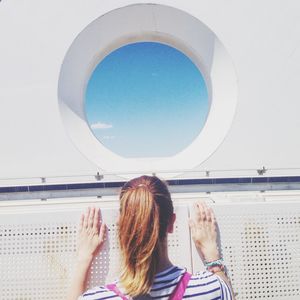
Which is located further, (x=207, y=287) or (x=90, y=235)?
(x=90, y=235)

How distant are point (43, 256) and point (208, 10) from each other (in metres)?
2.79

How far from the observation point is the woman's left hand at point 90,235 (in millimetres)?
691

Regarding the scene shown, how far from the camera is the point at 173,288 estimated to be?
0.47m

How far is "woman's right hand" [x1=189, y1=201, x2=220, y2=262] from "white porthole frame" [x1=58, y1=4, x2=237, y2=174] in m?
2.11

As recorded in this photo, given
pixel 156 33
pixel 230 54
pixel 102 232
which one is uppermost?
pixel 156 33

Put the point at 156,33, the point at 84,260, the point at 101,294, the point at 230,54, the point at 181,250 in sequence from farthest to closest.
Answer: the point at 156,33, the point at 230,54, the point at 181,250, the point at 84,260, the point at 101,294

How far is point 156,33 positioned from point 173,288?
3.10 m

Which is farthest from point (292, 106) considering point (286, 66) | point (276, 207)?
point (276, 207)

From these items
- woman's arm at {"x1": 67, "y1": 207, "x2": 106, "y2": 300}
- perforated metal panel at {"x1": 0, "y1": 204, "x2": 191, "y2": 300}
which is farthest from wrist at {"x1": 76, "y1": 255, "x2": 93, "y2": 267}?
perforated metal panel at {"x1": 0, "y1": 204, "x2": 191, "y2": 300}

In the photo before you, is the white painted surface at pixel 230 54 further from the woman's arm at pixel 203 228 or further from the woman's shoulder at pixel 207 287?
the woman's shoulder at pixel 207 287

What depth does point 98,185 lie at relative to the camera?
2.85 metres

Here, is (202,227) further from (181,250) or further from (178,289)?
(178,289)

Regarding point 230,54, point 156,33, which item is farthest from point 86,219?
point 156,33

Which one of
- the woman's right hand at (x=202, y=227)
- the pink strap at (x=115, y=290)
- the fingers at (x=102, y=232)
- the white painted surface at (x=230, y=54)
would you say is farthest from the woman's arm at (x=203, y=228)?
the white painted surface at (x=230, y=54)
